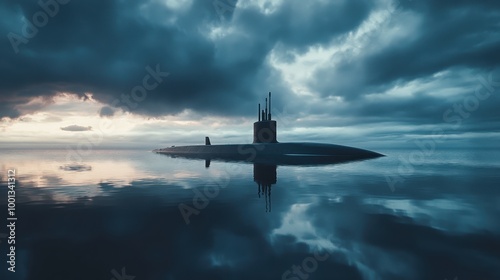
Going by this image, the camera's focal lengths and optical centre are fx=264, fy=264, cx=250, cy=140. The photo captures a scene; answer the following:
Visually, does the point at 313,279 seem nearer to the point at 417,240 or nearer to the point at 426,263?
the point at 426,263

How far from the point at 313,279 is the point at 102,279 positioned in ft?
12.7

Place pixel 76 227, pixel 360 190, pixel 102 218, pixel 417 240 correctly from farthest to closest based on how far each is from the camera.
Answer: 1. pixel 360 190
2. pixel 102 218
3. pixel 76 227
4. pixel 417 240

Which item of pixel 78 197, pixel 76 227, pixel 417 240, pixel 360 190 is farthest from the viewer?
pixel 360 190

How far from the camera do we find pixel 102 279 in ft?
16.0

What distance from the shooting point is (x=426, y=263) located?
541cm

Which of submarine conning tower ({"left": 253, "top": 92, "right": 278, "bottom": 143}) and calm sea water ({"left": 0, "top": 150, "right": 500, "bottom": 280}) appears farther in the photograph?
submarine conning tower ({"left": 253, "top": 92, "right": 278, "bottom": 143})

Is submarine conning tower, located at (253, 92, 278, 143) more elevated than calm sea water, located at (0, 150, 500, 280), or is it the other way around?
submarine conning tower, located at (253, 92, 278, 143)

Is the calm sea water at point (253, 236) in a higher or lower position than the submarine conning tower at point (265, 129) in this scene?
lower

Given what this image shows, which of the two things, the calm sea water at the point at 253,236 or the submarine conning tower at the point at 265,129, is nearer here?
the calm sea water at the point at 253,236

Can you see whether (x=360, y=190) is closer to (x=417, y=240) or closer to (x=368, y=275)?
(x=417, y=240)

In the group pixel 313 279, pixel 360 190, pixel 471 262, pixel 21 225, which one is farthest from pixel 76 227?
pixel 360 190

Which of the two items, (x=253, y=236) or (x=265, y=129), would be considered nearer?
(x=253, y=236)

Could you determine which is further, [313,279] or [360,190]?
[360,190]

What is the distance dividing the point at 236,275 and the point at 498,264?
5304 millimetres
